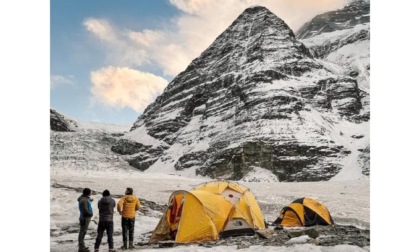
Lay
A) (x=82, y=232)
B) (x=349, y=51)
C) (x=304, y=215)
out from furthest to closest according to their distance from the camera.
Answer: (x=349, y=51) < (x=304, y=215) < (x=82, y=232)

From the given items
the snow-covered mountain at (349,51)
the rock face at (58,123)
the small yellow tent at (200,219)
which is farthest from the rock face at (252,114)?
the small yellow tent at (200,219)

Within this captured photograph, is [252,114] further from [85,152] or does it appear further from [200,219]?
[200,219]

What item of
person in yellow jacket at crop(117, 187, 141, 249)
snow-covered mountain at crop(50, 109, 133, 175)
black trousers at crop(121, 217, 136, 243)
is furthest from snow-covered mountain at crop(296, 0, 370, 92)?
black trousers at crop(121, 217, 136, 243)

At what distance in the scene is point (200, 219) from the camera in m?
14.2

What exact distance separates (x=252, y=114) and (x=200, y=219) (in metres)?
83.5

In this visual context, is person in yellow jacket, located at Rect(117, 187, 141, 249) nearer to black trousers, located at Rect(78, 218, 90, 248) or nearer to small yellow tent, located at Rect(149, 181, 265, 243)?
black trousers, located at Rect(78, 218, 90, 248)

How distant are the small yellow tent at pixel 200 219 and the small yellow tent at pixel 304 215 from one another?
3484mm

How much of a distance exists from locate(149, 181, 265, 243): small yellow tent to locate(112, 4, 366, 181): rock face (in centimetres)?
6414

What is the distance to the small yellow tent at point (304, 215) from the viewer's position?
18.9 metres

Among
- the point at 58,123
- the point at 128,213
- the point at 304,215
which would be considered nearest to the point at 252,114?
the point at 58,123

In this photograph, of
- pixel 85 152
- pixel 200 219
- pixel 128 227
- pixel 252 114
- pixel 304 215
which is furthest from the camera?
pixel 85 152
